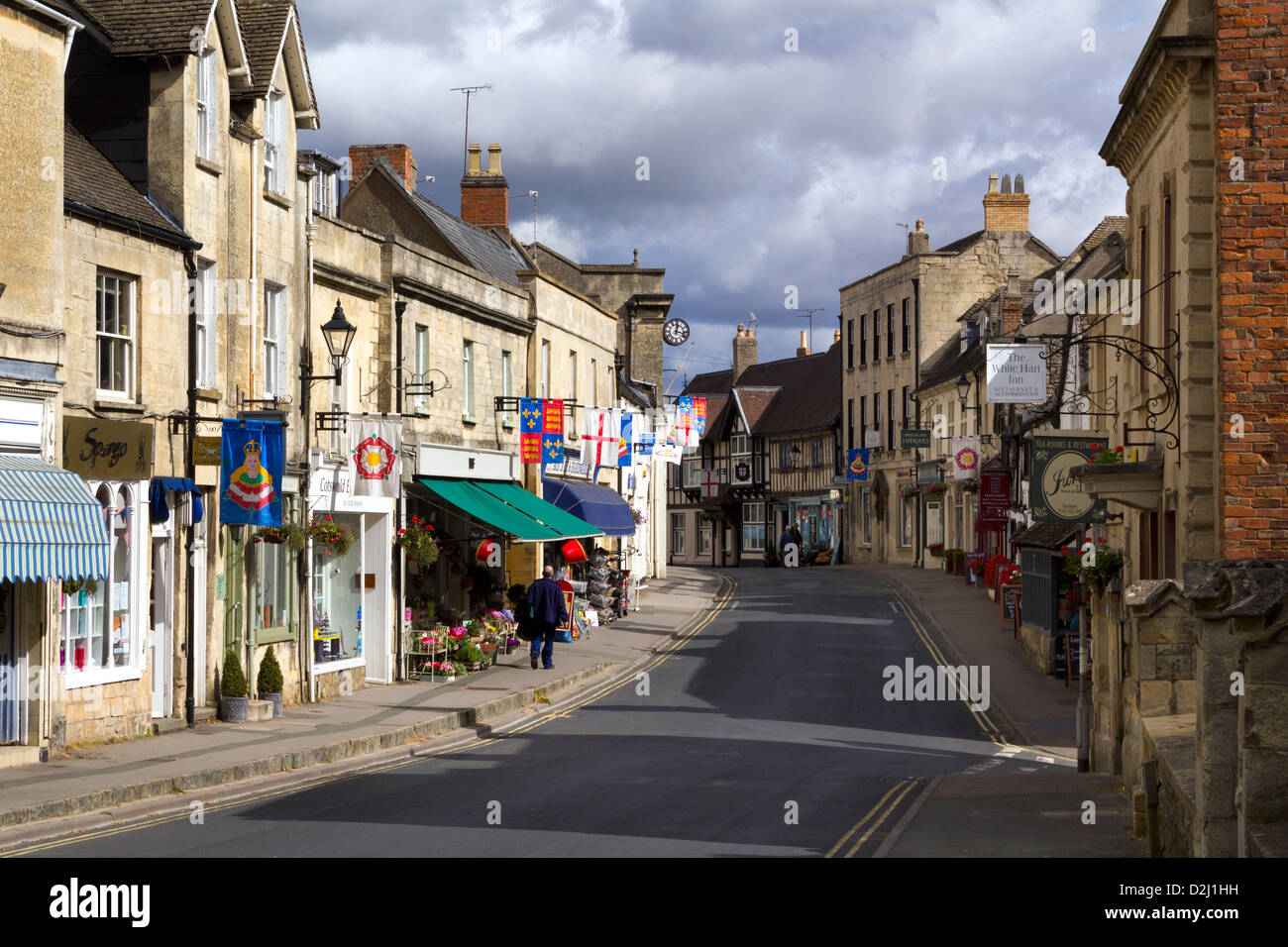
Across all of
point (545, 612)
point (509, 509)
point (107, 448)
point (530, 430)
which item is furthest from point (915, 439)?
point (107, 448)

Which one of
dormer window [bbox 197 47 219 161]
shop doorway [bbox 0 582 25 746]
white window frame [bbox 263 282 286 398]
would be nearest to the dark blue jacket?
white window frame [bbox 263 282 286 398]

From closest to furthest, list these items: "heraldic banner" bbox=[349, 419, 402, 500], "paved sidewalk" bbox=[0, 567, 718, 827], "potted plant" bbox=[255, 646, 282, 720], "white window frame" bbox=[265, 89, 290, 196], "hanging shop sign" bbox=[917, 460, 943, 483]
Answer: "paved sidewalk" bbox=[0, 567, 718, 827], "potted plant" bbox=[255, 646, 282, 720], "white window frame" bbox=[265, 89, 290, 196], "heraldic banner" bbox=[349, 419, 402, 500], "hanging shop sign" bbox=[917, 460, 943, 483]

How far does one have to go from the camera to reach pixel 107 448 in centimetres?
1802

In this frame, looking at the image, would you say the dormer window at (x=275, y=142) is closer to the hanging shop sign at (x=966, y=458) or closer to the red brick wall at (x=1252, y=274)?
the red brick wall at (x=1252, y=274)

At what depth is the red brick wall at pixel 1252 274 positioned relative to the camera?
1576 centimetres

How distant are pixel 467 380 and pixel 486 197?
538 inches

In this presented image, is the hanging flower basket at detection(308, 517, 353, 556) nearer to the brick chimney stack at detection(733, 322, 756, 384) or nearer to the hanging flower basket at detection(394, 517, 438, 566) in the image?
the hanging flower basket at detection(394, 517, 438, 566)

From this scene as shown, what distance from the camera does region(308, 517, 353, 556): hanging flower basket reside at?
2297 centimetres

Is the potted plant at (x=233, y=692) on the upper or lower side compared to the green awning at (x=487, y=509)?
lower

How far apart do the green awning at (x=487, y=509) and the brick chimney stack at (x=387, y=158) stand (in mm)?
10590

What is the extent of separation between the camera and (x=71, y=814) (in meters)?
13.7

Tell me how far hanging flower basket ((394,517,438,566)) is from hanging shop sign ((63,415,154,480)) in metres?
7.59

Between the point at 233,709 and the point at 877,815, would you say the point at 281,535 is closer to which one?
the point at 233,709

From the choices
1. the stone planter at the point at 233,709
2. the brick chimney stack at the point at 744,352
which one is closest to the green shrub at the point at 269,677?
the stone planter at the point at 233,709
